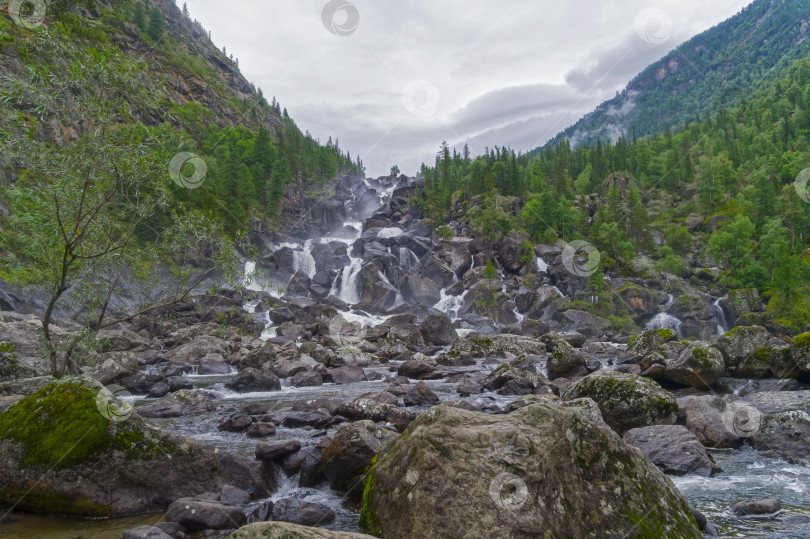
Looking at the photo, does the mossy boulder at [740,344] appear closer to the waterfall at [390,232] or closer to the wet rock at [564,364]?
the wet rock at [564,364]

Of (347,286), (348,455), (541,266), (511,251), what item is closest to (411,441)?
(348,455)

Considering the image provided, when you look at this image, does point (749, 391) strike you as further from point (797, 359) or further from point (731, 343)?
point (731, 343)

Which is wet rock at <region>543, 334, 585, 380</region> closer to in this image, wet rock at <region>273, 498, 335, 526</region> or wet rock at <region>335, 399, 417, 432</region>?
wet rock at <region>335, 399, 417, 432</region>

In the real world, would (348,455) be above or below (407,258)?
below

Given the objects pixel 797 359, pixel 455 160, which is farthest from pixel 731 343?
pixel 455 160

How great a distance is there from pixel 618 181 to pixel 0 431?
442 feet

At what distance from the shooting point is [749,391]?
61.6 ft

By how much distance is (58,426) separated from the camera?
8938 millimetres

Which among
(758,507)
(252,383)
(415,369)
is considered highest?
(252,383)

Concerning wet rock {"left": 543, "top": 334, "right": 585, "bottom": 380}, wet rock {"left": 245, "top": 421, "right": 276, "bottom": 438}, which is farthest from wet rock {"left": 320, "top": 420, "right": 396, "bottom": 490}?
wet rock {"left": 543, "top": 334, "right": 585, "bottom": 380}

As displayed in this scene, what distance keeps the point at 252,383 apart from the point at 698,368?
21.5 m

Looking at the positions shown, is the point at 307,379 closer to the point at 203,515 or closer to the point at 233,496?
the point at 233,496

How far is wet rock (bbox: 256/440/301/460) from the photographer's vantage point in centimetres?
1080

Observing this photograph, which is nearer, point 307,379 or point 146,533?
point 146,533
